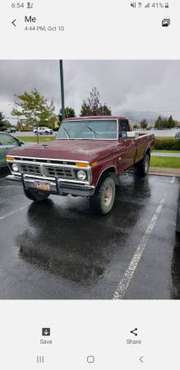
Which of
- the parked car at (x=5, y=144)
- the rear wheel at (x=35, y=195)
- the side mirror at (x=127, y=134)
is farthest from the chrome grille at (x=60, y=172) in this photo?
the parked car at (x=5, y=144)

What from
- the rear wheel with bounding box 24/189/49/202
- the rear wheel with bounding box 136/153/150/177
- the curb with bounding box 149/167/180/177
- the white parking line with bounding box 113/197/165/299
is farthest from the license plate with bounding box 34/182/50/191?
the curb with bounding box 149/167/180/177

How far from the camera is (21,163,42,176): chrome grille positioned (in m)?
3.67

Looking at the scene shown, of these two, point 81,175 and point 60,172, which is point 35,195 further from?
point 81,175

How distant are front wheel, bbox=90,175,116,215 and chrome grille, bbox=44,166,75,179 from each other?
58cm

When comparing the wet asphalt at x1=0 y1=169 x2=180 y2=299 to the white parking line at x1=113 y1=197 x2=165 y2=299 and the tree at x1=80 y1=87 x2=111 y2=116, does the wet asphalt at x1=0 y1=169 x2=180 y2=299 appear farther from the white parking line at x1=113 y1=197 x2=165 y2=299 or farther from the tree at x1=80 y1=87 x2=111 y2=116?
the tree at x1=80 y1=87 x2=111 y2=116

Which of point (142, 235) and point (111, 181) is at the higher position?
point (111, 181)

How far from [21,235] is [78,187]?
1.18 meters

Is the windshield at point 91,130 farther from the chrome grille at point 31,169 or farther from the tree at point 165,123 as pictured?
the tree at point 165,123

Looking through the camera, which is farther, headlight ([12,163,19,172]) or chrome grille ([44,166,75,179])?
headlight ([12,163,19,172])

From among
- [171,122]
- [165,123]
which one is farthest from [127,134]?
[171,122]

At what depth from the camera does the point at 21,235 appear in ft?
10.9
